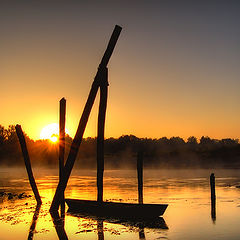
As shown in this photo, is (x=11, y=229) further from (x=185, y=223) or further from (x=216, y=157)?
(x=216, y=157)

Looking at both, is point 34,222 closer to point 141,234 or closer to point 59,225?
point 59,225

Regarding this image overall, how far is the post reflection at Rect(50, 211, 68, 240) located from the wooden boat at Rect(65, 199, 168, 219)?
5.28ft

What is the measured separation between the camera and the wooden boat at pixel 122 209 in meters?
19.7

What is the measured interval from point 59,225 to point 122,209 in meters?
3.16

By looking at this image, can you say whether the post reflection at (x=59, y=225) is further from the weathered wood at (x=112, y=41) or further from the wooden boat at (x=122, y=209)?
the weathered wood at (x=112, y=41)

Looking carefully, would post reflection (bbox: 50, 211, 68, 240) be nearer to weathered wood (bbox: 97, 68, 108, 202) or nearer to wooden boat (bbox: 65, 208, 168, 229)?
wooden boat (bbox: 65, 208, 168, 229)

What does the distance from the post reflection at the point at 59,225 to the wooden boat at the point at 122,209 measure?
161cm

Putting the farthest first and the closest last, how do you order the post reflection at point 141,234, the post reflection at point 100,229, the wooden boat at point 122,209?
the wooden boat at point 122,209, the post reflection at point 100,229, the post reflection at point 141,234

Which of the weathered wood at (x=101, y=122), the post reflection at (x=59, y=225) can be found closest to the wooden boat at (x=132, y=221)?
the post reflection at (x=59, y=225)

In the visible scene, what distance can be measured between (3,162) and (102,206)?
142 metres

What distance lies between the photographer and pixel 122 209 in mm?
20344

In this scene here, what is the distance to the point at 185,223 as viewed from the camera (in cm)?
1967

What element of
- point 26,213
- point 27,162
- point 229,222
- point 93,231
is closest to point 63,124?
point 27,162

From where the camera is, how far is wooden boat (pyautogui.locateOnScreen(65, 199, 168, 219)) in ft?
64.5
